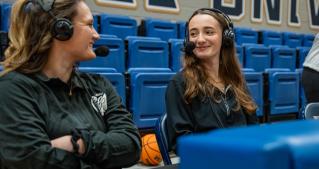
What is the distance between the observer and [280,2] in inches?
278

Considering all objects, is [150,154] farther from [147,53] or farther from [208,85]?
[208,85]

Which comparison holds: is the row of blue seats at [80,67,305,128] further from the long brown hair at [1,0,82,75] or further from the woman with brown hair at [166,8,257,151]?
the long brown hair at [1,0,82,75]

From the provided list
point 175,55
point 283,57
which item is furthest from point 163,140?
point 283,57

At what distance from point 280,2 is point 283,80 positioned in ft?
10.7

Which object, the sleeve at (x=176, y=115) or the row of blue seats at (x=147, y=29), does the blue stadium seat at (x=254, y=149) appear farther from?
the row of blue seats at (x=147, y=29)

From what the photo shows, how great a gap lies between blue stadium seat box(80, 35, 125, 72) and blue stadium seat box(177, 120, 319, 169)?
9.67 ft

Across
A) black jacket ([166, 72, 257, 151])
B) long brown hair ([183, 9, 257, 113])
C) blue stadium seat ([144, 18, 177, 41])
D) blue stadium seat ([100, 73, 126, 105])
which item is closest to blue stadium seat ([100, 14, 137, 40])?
blue stadium seat ([144, 18, 177, 41])

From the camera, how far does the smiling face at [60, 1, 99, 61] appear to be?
1.28 m

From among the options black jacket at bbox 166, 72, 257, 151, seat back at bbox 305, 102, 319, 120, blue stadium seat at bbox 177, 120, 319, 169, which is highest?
blue stadium seat at bbox 177, 120, 319, 169

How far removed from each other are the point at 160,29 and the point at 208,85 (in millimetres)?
3221

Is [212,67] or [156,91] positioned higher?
[212,67]

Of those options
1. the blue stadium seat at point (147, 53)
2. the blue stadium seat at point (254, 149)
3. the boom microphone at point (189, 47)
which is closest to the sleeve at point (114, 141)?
the boom microphone at point (189, 47)

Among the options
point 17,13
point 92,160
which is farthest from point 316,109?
point 17,13

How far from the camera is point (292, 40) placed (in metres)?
6.58
